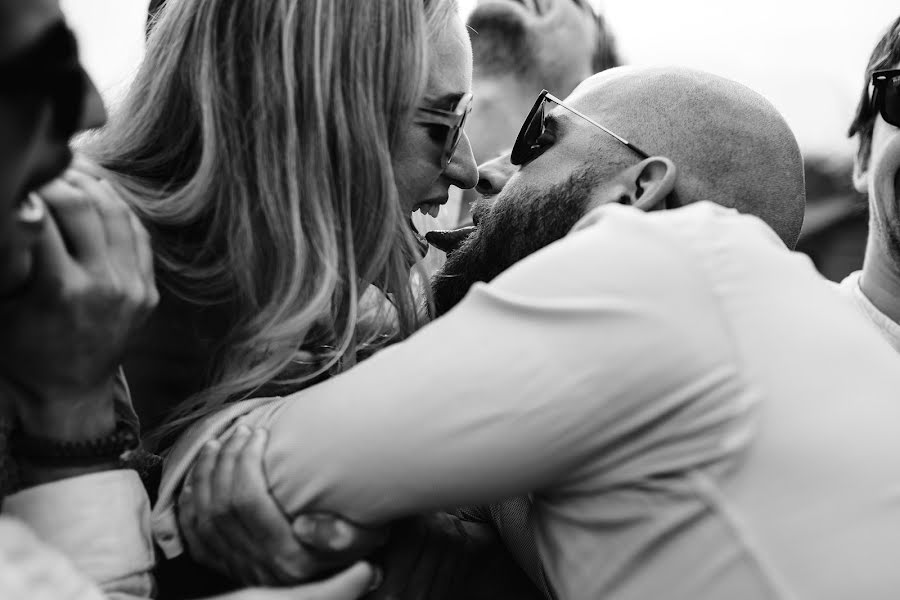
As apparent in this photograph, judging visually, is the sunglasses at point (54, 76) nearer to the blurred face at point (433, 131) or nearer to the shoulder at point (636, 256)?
the shoulder at point (636, 256)

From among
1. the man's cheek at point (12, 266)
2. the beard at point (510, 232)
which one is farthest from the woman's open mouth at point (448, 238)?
the man's cheek at point (12, 266)

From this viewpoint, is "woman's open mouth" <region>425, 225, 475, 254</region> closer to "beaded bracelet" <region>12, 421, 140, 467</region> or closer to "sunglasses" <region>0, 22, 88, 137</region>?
"beaded bracelet" <region>12, 421, 140, 467</region>

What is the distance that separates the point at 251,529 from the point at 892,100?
9.23 feet

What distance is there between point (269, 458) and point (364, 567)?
0.85 feet

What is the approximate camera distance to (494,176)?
3.05 metres

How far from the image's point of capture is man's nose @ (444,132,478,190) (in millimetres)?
2443

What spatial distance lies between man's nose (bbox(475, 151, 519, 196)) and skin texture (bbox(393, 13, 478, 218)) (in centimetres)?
66

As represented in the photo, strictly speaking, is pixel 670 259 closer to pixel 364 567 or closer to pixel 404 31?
pixel 364 567

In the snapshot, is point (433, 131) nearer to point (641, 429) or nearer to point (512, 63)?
point (641, 429)

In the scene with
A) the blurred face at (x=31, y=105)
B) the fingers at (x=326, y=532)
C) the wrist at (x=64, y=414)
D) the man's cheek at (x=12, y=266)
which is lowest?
the fingers at (x=326, y=532)

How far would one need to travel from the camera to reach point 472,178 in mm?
2488

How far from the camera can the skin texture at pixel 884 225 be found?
10.7 ft

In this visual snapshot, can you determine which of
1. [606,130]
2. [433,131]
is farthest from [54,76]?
[606,130]

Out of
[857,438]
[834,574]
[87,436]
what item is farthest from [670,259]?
[87,436]
